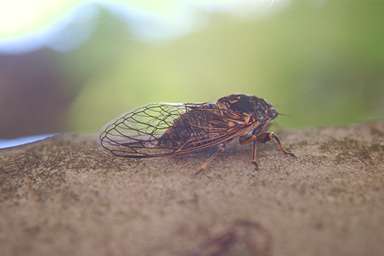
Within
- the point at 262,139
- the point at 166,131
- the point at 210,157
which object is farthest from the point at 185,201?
the point at 262,139

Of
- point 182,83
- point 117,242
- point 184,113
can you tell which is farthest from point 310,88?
point 117,242

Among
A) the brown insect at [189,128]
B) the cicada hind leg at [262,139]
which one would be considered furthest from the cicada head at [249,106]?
the cicada hind leg at [262,139]

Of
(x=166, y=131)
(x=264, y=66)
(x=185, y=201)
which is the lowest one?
(x=185, y=201)

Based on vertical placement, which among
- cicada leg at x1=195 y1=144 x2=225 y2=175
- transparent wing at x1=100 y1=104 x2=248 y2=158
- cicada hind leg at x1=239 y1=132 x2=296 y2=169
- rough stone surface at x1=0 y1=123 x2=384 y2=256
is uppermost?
transparent wing at x1=100 y1=104 x2=248 y2=158

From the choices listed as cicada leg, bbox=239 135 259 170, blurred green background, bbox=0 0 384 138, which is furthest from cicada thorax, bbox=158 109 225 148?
blurred green background, bbox=0 0 384 138

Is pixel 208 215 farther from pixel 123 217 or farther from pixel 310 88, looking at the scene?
pixel 310 88

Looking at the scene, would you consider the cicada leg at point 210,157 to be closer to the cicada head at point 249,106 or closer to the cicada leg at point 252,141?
the cicada leg at point 252,141

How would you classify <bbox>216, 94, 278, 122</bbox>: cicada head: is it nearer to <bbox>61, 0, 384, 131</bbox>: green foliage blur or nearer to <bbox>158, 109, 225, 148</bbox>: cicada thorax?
<bbox>158, 109, 225, 148</bbox>: cicada thorax

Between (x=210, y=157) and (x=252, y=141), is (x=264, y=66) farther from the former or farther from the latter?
(x=210, y=157)
